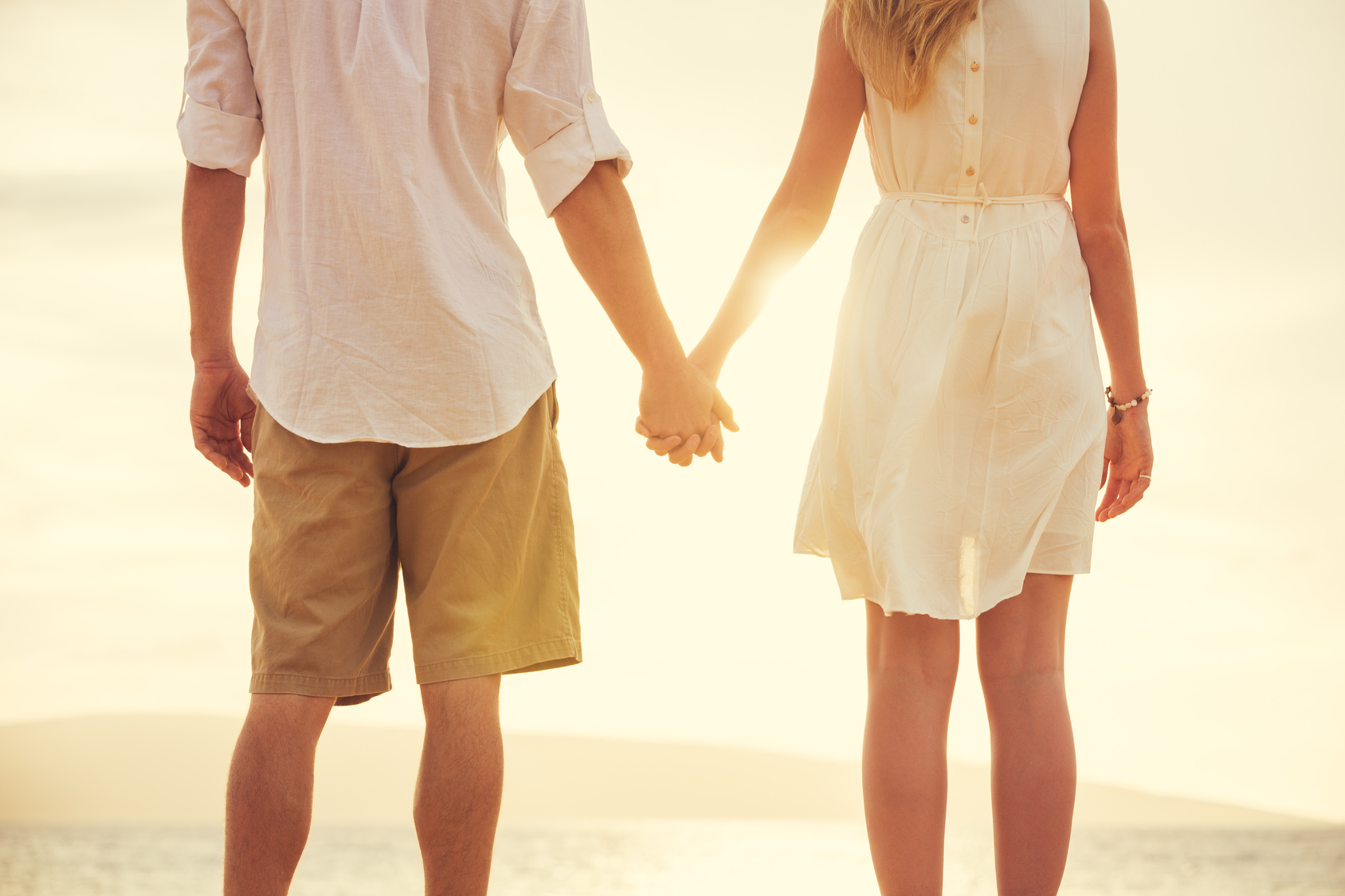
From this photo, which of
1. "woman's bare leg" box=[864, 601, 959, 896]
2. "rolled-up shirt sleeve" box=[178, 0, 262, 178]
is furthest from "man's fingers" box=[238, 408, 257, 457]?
"woman's bare leg" box=[864, 601, 959, 896]

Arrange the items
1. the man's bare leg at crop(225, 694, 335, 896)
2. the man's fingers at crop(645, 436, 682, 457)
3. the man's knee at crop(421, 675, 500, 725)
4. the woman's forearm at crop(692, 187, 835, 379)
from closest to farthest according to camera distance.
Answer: the man's bare leg at crop(225, 694, 335, 896), the man's knee at crop(421, 675, 500, 725), the man's fingers at crop(645, 436, 682, 457), the woman's forearm at crop(692, 187, 835, 379)

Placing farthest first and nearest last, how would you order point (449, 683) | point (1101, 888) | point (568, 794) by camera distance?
point (568, 794), point (1101, 888), point (449, 683)

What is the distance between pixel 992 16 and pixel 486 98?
69 cm

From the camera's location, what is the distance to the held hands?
1.37 metres

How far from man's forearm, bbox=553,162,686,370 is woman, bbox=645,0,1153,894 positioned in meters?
0.21

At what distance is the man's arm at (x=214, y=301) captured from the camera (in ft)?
4.13

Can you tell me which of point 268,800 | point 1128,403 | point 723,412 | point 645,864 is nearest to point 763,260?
point 723,412

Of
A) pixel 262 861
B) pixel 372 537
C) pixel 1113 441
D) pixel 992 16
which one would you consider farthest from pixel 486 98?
→ pixel 1113 441

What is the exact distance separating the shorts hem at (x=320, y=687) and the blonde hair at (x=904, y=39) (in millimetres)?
1027

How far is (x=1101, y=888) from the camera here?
15.7 feet

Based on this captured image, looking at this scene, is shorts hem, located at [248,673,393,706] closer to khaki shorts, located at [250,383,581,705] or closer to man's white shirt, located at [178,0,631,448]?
khaki shorts, located at [250,383,581,705]

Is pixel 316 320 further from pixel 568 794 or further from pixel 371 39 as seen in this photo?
pixel 568 794

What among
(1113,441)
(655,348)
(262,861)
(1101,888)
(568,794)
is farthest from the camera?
(568,794)

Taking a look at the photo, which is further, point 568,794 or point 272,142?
point 568,794
